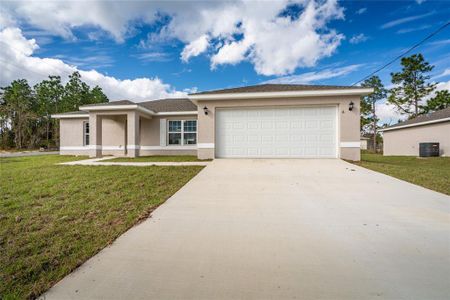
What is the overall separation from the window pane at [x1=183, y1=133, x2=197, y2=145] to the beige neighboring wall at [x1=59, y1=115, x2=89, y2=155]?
7.72 meters

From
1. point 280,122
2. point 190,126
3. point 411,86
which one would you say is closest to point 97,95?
point 190,126

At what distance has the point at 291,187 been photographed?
17.3 feet

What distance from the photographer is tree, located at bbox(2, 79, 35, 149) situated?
91.1ft

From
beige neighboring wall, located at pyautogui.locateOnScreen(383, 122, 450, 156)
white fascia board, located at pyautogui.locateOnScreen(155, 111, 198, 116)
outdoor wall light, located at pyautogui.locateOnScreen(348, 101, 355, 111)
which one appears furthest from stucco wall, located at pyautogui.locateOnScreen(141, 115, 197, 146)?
beige neighboring wall, located at pyautogui.locateOnScreen(383, 122, 450, 156)

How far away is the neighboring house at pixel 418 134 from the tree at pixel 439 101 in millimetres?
7835

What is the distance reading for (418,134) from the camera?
671 inches

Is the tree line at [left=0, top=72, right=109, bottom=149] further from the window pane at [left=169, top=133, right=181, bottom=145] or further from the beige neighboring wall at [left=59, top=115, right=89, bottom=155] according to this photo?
the window pane at [left=169, top=133, right=181, bottom=145]

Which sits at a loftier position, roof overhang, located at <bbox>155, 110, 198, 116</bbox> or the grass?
roof overhang, located at <bbox>155, 110, 198, 116</bbox>

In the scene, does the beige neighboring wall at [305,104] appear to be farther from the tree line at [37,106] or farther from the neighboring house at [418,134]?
the tree line at [37,106]

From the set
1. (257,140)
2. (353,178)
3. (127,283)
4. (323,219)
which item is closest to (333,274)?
(323,219)

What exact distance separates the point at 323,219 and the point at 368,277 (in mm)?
1406

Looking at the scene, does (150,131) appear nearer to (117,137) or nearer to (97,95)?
(117,137)

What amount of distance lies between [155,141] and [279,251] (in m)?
12.9

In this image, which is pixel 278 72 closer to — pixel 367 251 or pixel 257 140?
pixel 257 140
